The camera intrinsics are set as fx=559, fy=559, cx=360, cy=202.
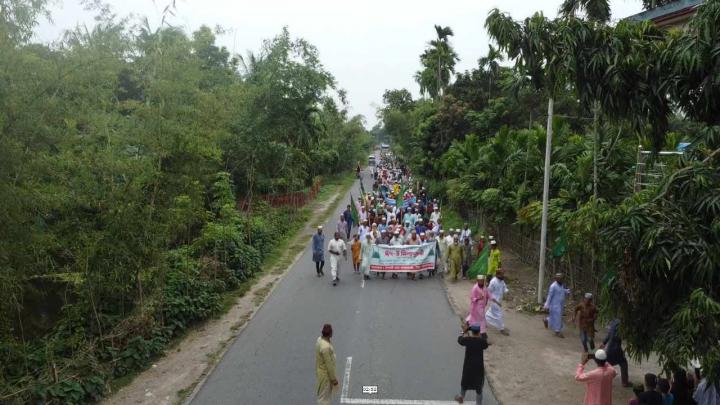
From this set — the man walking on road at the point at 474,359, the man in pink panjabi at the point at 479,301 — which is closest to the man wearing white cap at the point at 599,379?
the man walking on road at the point at 474,359

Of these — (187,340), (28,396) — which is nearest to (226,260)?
(187,340)

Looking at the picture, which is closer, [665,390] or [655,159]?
[665,390]

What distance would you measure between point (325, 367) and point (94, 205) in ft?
17.0

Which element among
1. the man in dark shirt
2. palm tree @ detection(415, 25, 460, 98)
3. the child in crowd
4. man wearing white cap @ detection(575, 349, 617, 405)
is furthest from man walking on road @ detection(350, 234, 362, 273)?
palm tree @ detection(415, 25, 460, 98)

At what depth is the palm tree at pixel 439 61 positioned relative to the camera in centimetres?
4988

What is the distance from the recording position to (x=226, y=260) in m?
16.3

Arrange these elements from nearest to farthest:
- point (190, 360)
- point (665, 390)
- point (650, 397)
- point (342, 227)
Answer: point (650, 397)
point (665, 390)
point (190, 360)
point (342, 227)

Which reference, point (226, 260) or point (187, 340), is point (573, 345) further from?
point (226, 260)

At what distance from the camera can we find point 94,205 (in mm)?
9750

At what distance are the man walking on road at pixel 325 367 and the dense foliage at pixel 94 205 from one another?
3.88 m

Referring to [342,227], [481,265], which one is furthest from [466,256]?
[342,227]

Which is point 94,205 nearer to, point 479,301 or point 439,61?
point 479,301

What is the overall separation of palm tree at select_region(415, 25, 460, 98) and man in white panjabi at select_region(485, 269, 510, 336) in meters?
38.6

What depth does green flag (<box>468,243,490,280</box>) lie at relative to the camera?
1553 cm
